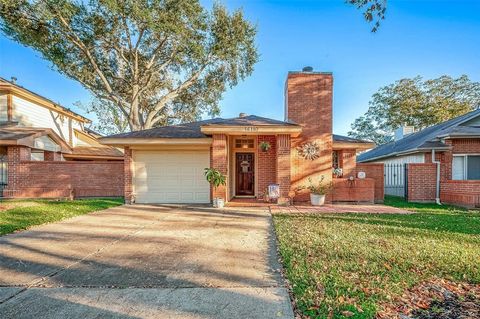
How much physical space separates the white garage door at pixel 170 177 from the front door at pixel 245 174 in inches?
63.8

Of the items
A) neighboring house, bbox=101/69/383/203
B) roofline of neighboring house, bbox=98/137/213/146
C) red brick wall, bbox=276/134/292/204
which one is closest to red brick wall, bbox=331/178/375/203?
neighboring house, bbox=101/69/383/203

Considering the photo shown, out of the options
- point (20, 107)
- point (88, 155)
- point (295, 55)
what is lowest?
point (88, 155)

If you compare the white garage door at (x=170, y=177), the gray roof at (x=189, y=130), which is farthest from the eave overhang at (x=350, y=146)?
the white garage door at (x=170, y=177)

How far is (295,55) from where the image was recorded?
607 inches

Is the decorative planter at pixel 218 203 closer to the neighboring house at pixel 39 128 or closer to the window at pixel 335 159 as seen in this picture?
the window at pixel 335 159

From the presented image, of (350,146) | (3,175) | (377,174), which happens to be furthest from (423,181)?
(3,175)

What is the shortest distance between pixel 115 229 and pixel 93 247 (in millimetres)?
1486

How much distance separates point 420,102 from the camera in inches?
1179

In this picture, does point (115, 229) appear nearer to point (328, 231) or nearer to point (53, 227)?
point (53, 227)

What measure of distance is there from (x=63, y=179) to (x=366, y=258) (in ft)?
43.7

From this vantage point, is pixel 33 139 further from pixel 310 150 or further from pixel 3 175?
pixel 310 150

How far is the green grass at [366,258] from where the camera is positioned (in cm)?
290

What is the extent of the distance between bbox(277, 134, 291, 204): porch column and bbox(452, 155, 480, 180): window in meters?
7.75

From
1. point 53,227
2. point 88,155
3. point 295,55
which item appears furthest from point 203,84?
point 53,227
